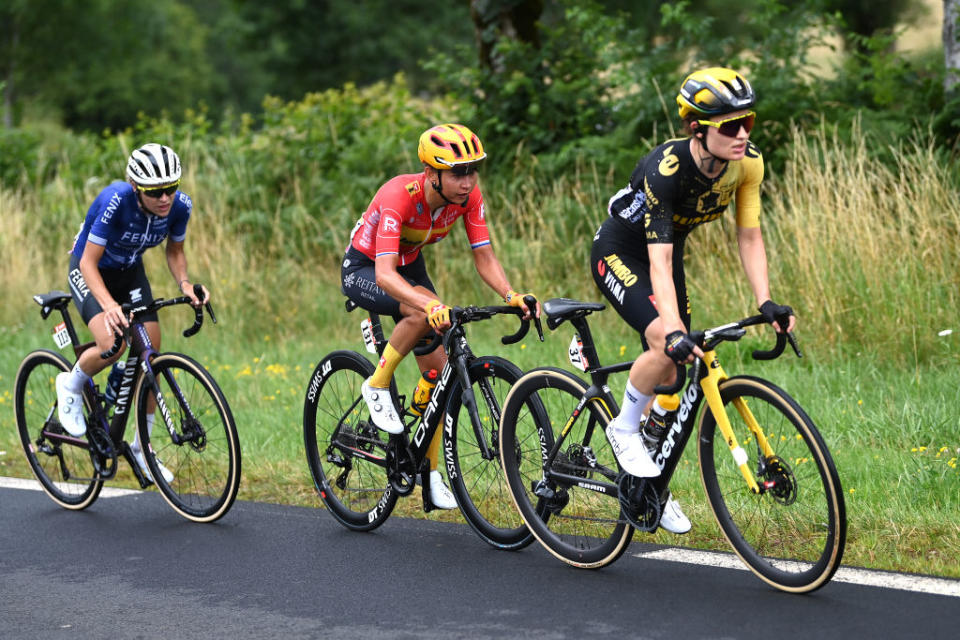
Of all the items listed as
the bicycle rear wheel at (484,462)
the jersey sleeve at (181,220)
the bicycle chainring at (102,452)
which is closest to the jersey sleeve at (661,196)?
the bicycle rear wheel at (484,462)

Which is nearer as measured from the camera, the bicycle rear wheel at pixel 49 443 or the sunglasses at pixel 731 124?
the sunglasses at pixel 731 124

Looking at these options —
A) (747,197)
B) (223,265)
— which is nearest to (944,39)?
(747,197)

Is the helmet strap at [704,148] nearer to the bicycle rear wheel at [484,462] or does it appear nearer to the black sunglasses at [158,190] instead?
the bicycle rear wheel at [484,462]

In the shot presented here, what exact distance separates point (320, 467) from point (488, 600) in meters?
1.92

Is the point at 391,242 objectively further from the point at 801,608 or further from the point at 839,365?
the point at 839,365

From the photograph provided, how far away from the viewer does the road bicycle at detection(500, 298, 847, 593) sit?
482cm

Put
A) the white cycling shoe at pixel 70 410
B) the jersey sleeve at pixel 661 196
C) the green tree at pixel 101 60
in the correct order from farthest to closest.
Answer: the green tree at pixel 101 60
the white cycling shoe at pixel 70 410
the jersey sleeve at pixel 661 196

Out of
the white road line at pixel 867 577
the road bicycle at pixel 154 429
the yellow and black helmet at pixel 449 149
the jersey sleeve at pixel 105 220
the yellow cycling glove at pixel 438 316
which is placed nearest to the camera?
the white road line at pixel 867 577

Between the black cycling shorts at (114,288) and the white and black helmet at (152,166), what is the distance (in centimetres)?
74

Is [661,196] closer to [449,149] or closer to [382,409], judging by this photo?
[449,149]

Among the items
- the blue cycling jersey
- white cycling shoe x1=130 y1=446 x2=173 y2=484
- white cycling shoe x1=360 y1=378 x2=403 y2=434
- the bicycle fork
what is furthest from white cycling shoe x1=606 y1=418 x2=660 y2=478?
the blue cycling jersey

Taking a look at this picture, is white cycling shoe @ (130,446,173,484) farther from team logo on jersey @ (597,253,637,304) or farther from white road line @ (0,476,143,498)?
team logo on jersey @ (597,253,637,304)

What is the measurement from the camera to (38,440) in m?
7.71

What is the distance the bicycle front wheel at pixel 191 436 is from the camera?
6562 mm
